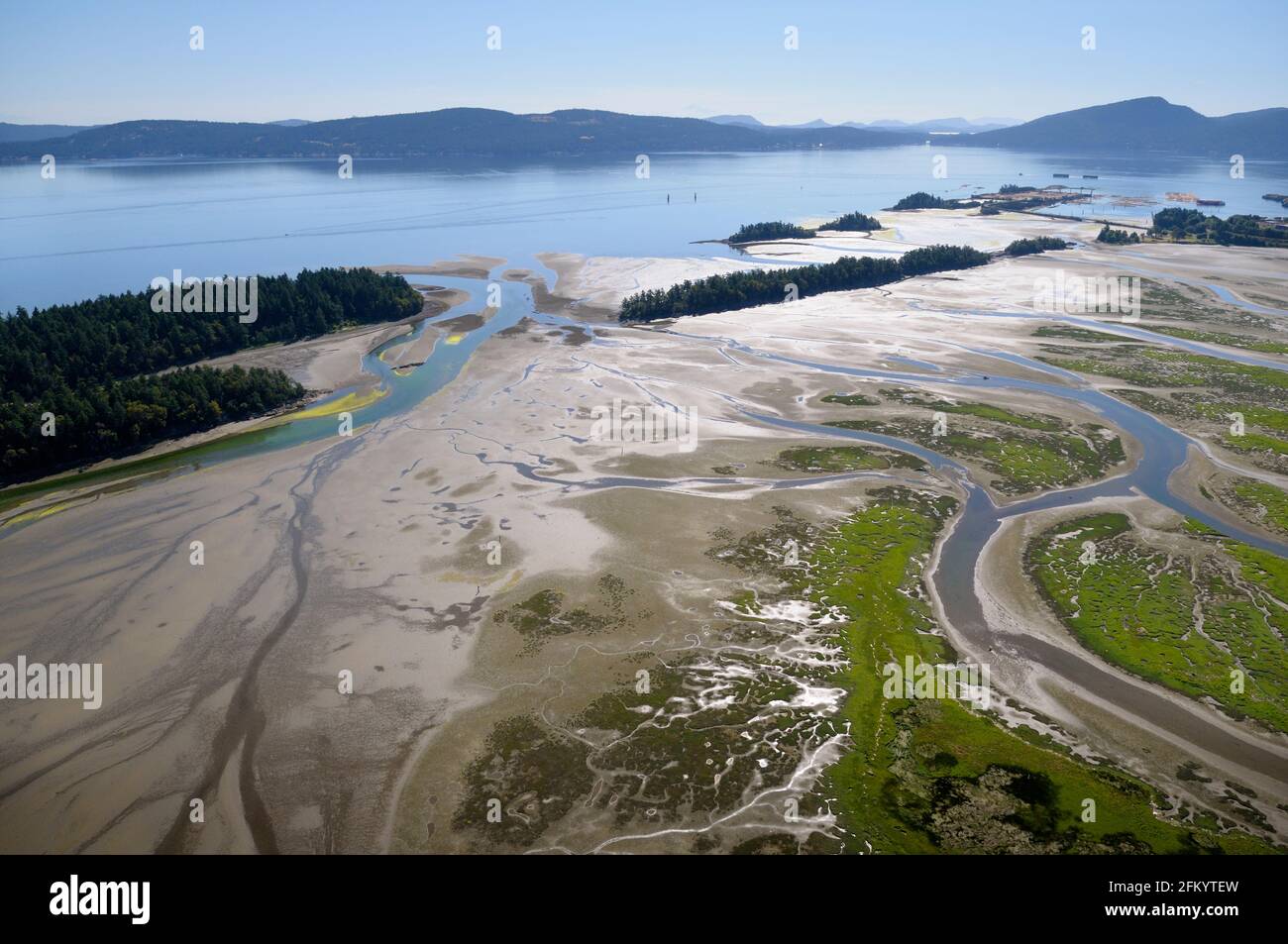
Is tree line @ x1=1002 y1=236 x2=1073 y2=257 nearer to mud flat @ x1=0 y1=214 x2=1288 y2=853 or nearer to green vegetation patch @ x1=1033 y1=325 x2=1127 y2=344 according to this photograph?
green vegetation patch @ x1=1033 y1=325 x2=1127 y2=344

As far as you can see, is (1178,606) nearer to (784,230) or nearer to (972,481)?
(972,481)

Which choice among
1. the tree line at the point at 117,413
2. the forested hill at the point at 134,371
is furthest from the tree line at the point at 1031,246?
the tree line at the point at 117,413

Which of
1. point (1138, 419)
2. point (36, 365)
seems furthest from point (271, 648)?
point (1138, 419)

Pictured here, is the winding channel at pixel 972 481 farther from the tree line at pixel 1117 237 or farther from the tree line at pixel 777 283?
the tree line at pixel 1117 237

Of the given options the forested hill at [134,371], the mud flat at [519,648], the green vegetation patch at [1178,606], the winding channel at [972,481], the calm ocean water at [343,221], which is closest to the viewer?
the mud flat at [519,648]

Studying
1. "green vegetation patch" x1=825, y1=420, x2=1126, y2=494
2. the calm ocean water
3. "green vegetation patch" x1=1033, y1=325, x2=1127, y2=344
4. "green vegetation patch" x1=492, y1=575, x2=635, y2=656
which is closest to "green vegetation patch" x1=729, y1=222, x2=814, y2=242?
the calm ocean water

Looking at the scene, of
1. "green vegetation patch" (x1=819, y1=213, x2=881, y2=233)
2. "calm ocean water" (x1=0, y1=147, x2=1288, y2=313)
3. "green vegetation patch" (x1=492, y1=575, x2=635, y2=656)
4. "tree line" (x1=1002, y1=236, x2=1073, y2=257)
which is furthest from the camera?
"green vegetation patch" (x1=819, y1=213, x2=881, y2=233)

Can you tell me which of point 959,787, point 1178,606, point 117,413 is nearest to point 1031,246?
point 1178,606
